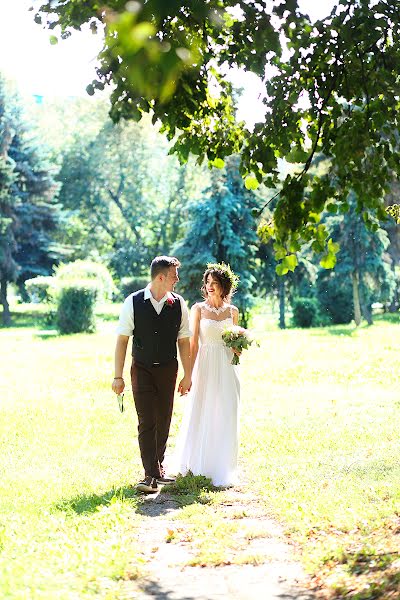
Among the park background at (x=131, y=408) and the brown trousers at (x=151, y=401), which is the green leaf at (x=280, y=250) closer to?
the park background at (x=131, y=408)

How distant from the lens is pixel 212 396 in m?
9.28

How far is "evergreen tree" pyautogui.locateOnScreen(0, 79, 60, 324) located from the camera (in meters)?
47.6

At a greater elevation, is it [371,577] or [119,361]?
[119,361]

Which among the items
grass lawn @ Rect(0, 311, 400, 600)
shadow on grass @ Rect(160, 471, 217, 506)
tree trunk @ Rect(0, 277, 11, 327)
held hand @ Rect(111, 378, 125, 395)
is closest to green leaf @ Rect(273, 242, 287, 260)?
grass lawn @ Rect(0, 311, 400, 600)

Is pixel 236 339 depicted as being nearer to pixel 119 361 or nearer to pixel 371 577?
pixel 119 361

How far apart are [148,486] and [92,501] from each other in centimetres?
59

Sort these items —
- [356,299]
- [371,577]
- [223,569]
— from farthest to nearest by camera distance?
[356,299]
[223,569]
[371,577]

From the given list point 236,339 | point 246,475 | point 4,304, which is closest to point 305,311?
point 4,304

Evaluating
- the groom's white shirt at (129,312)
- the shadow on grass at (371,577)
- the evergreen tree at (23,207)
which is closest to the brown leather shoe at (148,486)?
the groom's white shirt at (129,312)

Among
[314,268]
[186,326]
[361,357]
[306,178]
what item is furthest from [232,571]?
[314,268]

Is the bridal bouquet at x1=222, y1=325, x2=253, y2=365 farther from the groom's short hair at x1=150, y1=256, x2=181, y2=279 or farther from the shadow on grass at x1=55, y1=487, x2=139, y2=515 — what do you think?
the shadow on grass at x1=55, y1=487, x2=139, y2=515

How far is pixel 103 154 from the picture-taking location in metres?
61.7

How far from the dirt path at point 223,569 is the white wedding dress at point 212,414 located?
1316 millimetres

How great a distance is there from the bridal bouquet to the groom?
63cm
